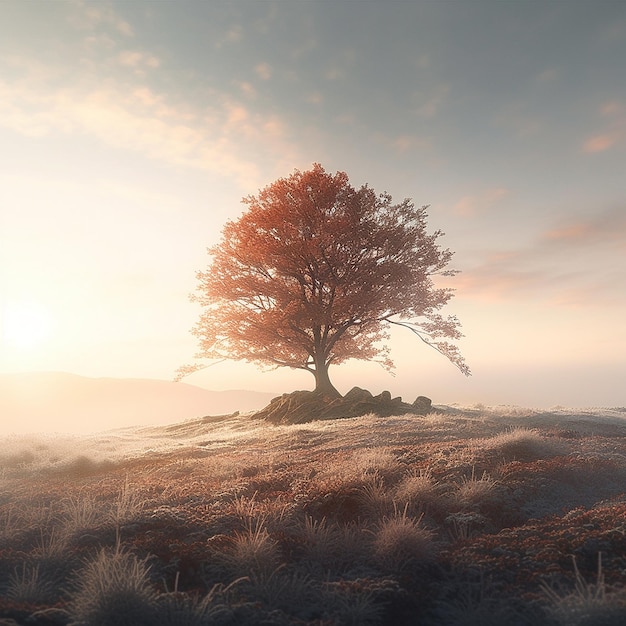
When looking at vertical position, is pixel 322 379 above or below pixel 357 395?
above

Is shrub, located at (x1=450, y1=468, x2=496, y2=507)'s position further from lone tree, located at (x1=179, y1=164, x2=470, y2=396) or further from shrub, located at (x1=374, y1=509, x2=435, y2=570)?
lone tree, located at (x1=179, y1=164, x2=470, y2=396)

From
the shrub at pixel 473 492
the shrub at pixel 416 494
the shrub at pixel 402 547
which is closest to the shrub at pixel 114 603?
the shrub at pixel 402 547

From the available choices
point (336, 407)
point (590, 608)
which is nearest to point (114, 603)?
point (590, 608)

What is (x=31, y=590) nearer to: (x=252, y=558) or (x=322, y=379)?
(x=252, y=558)

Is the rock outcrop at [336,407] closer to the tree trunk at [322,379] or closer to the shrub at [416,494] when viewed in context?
the tree trunk at [322,379]

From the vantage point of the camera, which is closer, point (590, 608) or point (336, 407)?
point (590, 608)

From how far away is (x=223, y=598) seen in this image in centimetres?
523

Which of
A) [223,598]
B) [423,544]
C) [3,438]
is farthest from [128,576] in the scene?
[3,438]

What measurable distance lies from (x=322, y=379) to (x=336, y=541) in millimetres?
21732

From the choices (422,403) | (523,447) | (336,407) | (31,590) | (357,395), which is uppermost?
(357,395)

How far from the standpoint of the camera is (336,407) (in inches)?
982

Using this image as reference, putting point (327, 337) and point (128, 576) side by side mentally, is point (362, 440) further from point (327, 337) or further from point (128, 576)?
point (327, 337)

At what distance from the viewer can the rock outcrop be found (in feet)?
79.7

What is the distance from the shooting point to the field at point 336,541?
4.96 metres
